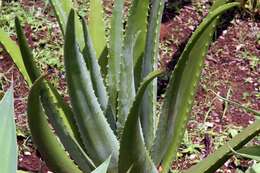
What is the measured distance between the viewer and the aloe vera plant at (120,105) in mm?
1643

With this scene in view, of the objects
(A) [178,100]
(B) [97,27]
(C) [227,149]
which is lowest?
(C) [227,149]

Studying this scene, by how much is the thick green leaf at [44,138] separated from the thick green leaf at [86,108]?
8 centimetres

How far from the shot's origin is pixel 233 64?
2896 millimetres

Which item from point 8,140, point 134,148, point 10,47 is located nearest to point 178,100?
point 134,148

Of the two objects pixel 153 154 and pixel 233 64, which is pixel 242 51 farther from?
pixel 153 154

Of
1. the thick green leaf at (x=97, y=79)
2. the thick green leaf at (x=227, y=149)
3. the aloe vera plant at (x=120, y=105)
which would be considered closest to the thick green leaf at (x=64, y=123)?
the aloe vera plant at (x=120, y=105)

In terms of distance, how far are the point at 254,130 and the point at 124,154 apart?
36 centimetres

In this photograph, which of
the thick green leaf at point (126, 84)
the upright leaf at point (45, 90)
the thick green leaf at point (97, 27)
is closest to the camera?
the upright leaf at point (45, 90)

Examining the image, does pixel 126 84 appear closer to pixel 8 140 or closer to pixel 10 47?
pixel 10 47

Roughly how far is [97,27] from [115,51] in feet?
0.68

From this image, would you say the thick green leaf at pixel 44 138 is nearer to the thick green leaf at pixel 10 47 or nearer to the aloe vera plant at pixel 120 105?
the aloe vera plant at pixel 120 105

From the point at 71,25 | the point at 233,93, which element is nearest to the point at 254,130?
the point at 71,25

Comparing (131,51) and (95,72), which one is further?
(95,72)

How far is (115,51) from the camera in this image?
1.83m
